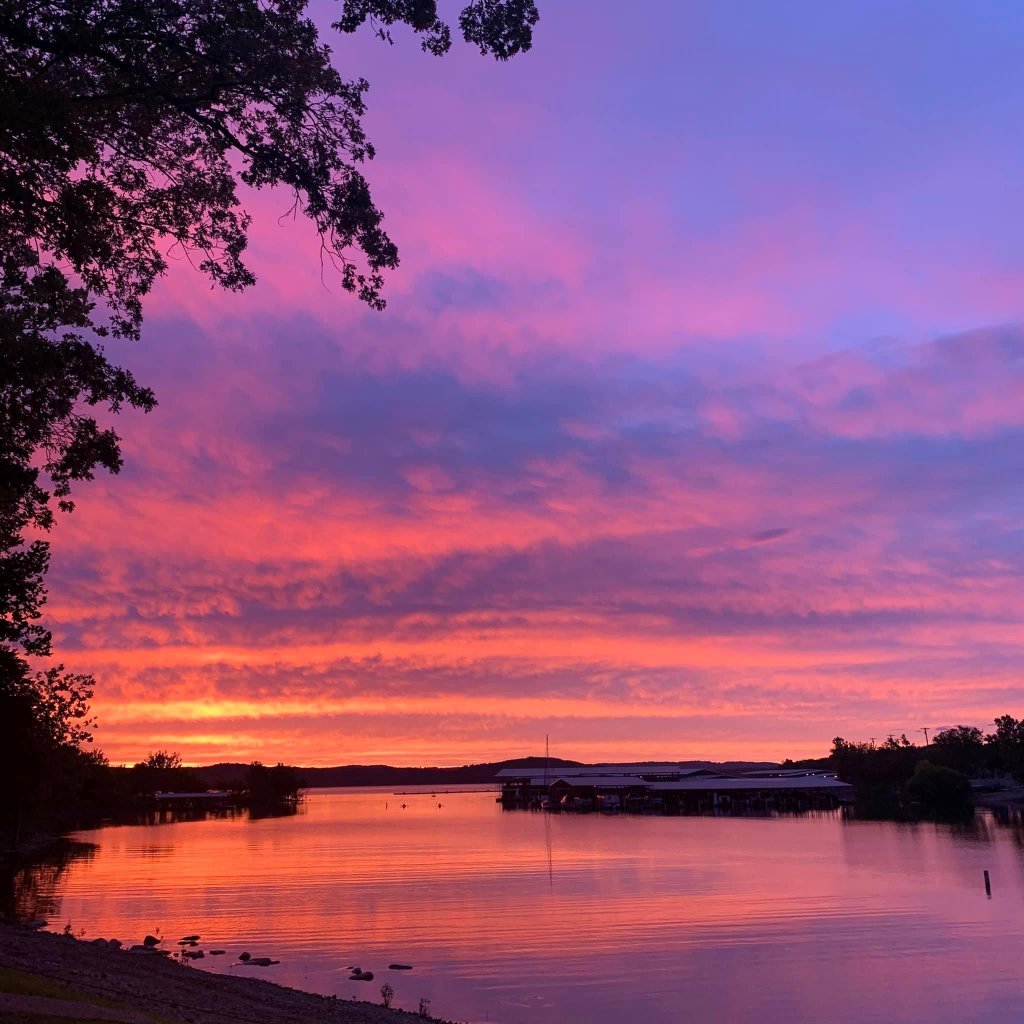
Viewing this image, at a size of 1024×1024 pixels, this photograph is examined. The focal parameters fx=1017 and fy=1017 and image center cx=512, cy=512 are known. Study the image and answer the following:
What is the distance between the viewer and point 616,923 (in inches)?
1932

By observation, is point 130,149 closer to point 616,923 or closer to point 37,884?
point 616,923

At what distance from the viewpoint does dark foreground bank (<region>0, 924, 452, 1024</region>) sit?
21.8m

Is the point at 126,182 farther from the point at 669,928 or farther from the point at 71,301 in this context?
the point at 669,928

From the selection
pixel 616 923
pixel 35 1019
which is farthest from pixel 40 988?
pixel 616 923

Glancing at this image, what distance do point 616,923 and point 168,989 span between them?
92.6 feet

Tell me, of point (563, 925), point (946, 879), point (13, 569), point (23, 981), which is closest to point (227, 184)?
point (23, 981)

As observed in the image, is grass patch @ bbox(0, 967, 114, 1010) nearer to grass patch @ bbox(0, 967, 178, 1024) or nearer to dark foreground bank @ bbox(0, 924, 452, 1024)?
grass patch @ bbox(0, 967, 178, 1024)

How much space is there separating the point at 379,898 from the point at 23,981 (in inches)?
1732

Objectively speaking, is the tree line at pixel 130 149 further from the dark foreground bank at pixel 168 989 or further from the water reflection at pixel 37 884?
the water reflection at pixel 37 884

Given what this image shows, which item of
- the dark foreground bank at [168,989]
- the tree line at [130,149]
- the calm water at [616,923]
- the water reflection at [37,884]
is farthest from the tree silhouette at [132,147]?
the water reflection at [37,884]

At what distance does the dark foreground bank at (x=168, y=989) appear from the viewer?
21750mm

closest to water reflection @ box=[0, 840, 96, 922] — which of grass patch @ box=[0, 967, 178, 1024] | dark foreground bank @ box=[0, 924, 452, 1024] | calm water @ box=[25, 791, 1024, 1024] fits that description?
calm water @ box=[25, 791, 1024, 1024]

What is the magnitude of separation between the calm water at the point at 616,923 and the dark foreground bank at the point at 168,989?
152 inches

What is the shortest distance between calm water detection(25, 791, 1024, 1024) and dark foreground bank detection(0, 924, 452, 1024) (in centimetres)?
386
